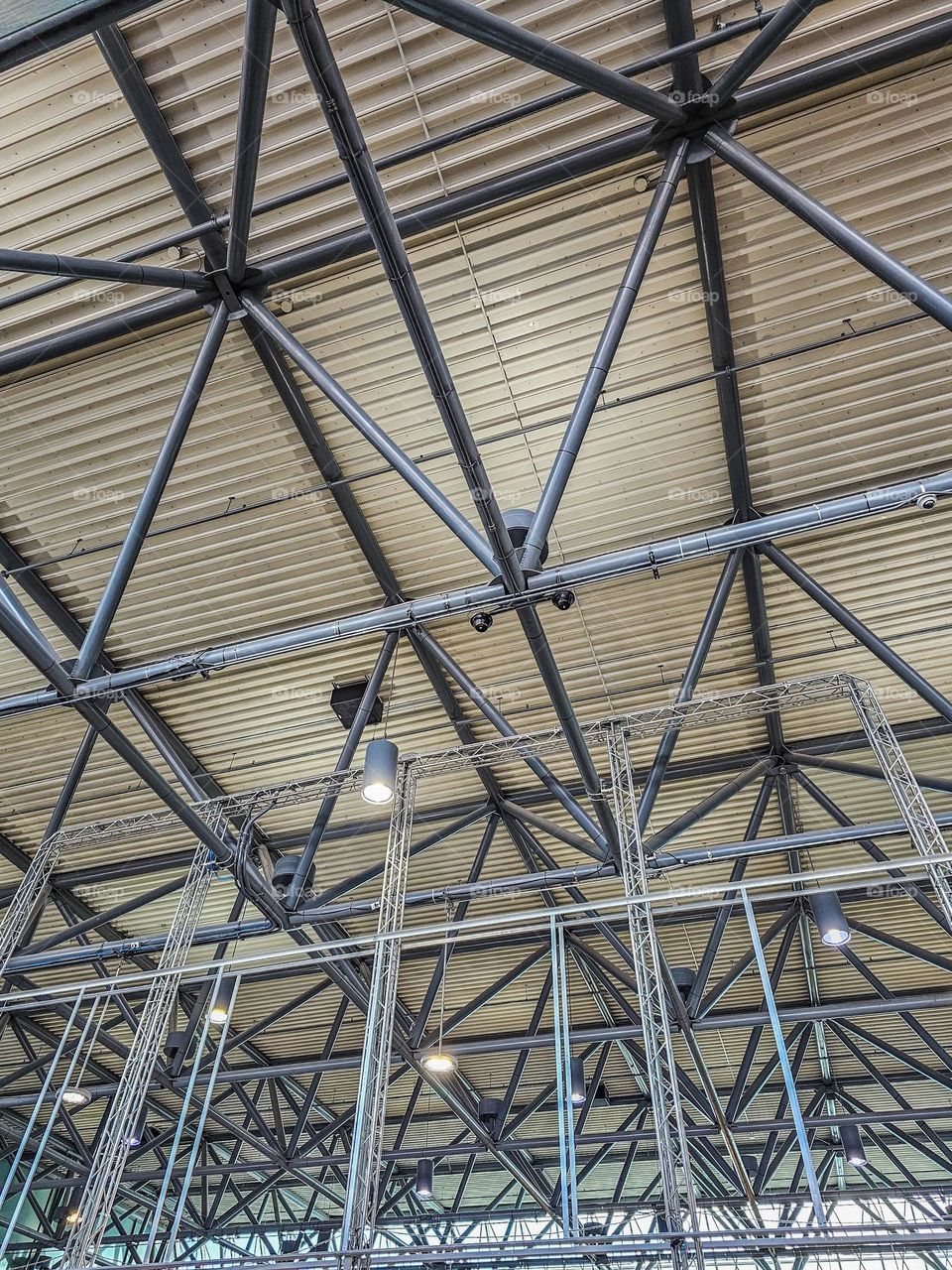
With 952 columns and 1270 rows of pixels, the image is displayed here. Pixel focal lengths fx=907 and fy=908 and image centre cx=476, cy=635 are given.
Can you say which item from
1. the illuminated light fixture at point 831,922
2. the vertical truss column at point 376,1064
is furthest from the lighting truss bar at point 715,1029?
the vertical truss column at point 376,1064

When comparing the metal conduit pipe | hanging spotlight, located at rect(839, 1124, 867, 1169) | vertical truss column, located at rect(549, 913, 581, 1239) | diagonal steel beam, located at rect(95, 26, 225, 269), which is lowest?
vertical truss column, located at rect(549, 913, 581, 1239)

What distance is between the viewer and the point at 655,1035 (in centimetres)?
939

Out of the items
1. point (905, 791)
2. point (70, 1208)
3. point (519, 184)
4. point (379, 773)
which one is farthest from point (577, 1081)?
point (70, 1208)

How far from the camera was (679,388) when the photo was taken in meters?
11.7

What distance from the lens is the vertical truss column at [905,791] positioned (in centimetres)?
952

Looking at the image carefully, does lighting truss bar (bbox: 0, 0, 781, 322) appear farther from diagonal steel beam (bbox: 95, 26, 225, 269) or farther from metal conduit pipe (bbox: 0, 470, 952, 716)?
metal conduit pipe (bbox: 0, 470, 952, 716)

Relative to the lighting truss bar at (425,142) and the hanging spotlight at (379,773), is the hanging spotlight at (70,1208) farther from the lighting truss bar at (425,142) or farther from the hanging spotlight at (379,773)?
the lighting truss bar at (425,142)

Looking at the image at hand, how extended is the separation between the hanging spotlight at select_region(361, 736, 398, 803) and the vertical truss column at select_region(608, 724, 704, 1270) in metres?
3.04

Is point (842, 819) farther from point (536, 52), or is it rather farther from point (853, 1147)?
point (853, 1147)

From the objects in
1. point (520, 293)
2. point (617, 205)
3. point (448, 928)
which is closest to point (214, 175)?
point (520, 293)

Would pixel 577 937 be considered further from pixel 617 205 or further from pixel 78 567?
pixel 617 205

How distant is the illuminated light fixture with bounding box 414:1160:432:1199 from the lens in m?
23.3

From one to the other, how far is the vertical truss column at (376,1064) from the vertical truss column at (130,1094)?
2.62 m

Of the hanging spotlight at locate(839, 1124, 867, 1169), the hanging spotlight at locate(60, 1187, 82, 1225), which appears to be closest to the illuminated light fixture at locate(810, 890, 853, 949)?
the hanging spotlight at locate(839, 1124, 867, 1169)
